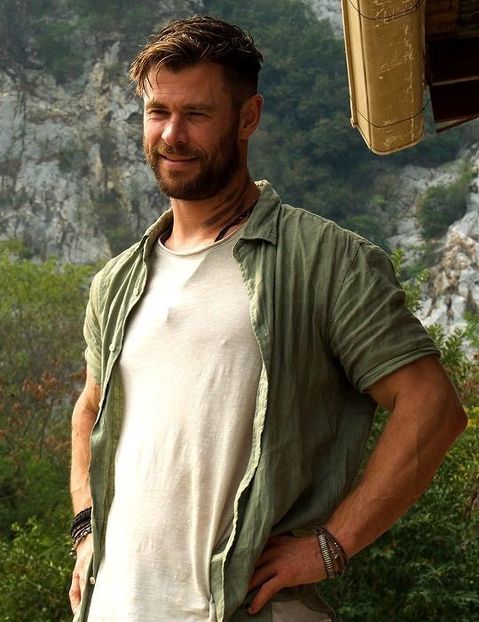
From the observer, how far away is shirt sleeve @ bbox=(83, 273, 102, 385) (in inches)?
80.3

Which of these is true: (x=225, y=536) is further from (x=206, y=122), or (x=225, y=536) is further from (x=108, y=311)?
(x=206, y=122)

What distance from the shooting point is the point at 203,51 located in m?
1.85

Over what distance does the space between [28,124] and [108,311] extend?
35.7 m

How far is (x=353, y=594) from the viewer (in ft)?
21.7

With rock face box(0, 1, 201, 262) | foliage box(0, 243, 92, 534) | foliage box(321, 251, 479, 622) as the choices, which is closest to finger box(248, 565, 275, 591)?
A: foliage box(321, 251, 479, 622)

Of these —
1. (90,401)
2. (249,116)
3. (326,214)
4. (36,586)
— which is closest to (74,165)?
(326,214)

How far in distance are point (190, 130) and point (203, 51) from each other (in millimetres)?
113

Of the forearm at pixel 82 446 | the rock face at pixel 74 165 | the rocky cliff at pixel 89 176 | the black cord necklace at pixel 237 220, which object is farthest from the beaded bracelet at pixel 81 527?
the rock face at pixel 74 165

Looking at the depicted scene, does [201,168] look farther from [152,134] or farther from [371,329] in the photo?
[371,329]

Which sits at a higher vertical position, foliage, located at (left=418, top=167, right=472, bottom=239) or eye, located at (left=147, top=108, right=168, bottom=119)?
eye, located at (left=147, top=108, right=168, bottom=119)

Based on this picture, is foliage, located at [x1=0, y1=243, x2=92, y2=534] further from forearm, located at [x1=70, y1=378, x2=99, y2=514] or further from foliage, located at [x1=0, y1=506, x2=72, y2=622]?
forearm, located at [x1=70, y1=378, x2=99, y2=514]

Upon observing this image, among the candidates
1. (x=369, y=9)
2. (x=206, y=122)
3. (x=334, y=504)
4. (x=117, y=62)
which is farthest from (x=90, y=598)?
(x=117, y=62)

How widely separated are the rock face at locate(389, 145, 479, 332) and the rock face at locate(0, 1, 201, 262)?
6.83m

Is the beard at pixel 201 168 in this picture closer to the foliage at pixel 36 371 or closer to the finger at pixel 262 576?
the finger at pixel 262 576
